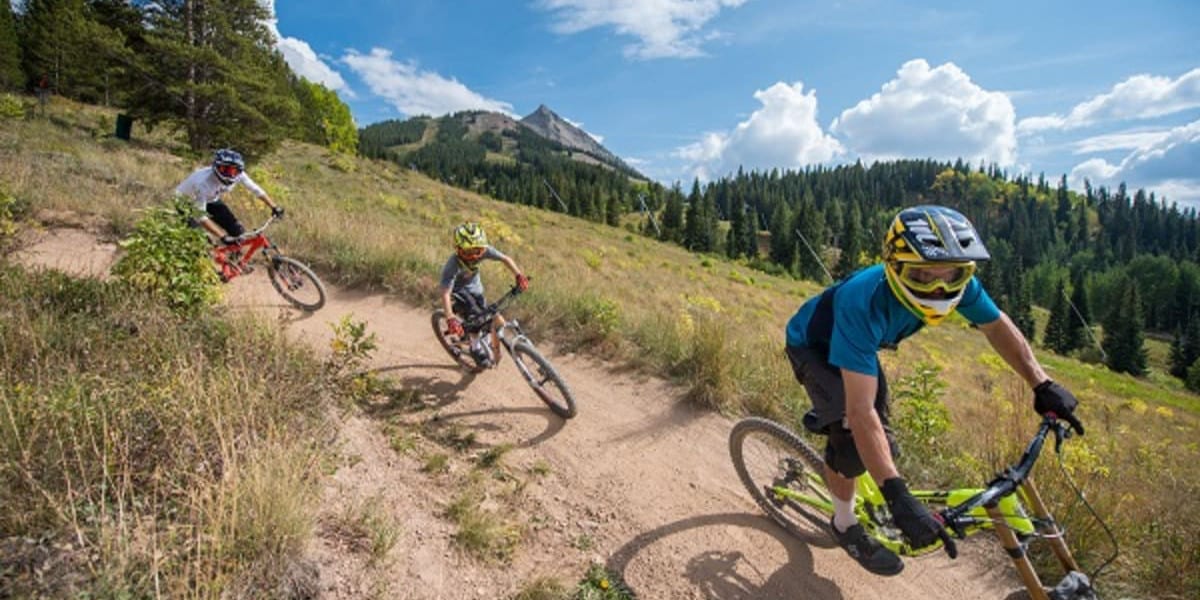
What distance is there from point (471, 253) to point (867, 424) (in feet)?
16.4

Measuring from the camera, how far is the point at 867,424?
308 centimetres

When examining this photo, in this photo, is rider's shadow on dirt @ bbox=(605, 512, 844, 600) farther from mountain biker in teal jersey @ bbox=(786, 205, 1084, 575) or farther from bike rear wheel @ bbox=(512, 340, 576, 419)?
A: bike rear wheel @ bbox=(512, 340, 576, 419)

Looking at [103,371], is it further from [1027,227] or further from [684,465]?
[1027,227]

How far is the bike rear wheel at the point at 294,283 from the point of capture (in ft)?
29.1

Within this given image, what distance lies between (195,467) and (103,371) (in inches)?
59.2

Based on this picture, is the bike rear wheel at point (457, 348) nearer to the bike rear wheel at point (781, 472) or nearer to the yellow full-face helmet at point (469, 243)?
the yellow full-face helmet at point (469, 243)

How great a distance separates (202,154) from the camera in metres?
19.7

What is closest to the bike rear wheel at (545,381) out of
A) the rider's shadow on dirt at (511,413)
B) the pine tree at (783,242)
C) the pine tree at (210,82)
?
the rider's shadow on dirt at (511,413)

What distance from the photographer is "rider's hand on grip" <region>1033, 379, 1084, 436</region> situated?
3.19 metres

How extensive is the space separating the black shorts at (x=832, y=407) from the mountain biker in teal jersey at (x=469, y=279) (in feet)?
11.6

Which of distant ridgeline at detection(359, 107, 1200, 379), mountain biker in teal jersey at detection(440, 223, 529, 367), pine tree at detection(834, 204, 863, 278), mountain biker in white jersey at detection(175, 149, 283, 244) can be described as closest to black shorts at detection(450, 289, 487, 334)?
mountain biker in teal jersey at detection(440, 223, 529, 367)

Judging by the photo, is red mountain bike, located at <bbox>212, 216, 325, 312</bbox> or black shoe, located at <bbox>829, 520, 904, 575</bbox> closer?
black shoe, located at <bbox>829, 520, 904, 575</bbox>

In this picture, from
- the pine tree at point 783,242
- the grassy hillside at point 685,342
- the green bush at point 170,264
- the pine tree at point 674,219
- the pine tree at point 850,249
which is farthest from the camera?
the pine tree at point 674,219

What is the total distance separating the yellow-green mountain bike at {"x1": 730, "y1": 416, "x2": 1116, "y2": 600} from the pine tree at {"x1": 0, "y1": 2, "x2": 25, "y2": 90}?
56.1 m
